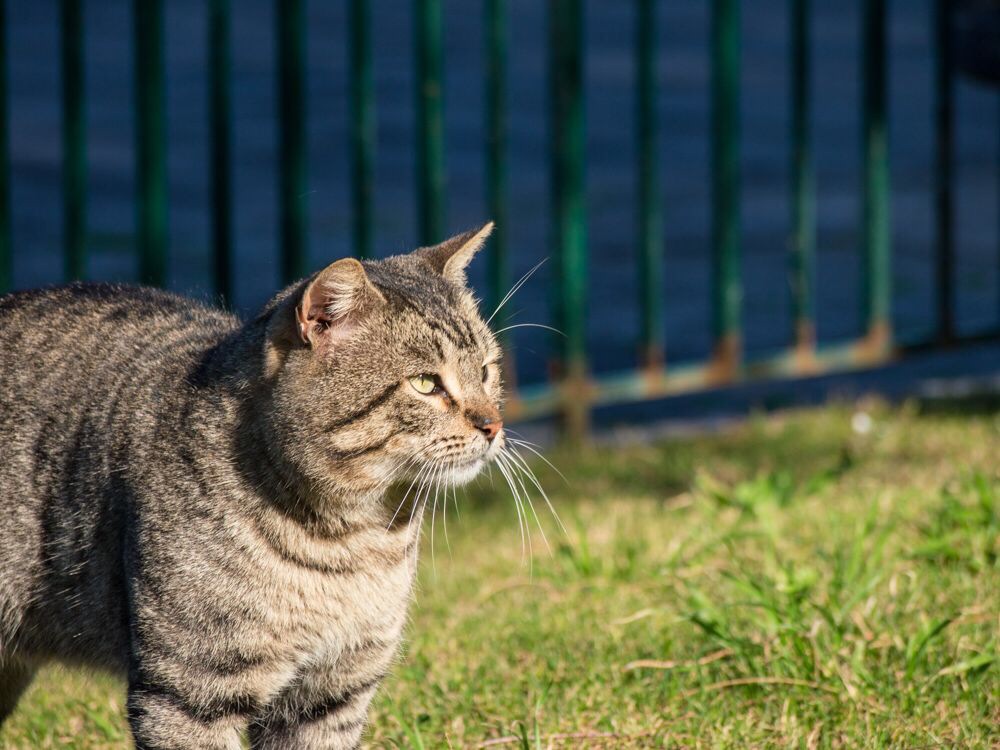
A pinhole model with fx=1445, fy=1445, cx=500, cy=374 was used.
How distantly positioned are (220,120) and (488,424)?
7.83 feet

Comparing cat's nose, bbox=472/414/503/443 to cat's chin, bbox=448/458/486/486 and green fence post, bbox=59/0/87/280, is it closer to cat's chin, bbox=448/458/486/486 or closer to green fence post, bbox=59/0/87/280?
cat's chin, bbox=448/458/486/486

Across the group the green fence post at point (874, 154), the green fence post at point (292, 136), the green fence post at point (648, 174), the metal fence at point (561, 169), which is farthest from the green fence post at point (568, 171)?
the green fence post at point (874, 154)

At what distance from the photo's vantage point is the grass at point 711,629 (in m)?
2.67

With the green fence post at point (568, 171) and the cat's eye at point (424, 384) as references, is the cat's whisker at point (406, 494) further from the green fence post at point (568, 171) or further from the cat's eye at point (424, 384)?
the green fence post at point (568, 171)

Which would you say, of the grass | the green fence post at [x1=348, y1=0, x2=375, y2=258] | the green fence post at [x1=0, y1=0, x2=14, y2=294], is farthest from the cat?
the green fence post at [x1=348, y1=0, x2=375, y2=258]

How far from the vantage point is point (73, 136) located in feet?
14.8

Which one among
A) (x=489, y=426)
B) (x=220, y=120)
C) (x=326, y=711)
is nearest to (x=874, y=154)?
(x=220, y=120)

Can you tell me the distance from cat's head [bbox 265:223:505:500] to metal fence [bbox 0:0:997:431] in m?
2.12

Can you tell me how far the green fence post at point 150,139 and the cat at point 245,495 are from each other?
72.3 inches

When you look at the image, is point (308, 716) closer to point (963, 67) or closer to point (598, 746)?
point (598, 746)

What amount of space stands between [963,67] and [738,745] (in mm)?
2529

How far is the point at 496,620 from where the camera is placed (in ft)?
11.0

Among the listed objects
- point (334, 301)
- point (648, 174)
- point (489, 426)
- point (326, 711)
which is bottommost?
point (326, 711)

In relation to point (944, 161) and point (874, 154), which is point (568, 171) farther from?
point (944, 161)
